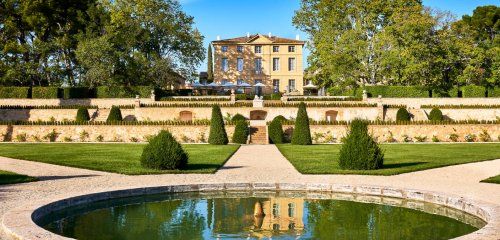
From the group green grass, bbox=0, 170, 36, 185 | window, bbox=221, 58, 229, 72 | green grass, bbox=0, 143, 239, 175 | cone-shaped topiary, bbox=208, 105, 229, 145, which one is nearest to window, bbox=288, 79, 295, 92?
window, bbox=221, 58, 229, 72

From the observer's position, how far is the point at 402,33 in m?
46.3

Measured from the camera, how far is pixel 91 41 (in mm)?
44750

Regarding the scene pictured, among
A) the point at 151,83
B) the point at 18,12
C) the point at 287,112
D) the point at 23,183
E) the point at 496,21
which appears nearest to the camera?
the point at 23,183

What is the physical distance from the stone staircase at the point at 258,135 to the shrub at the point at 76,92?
69.9ft

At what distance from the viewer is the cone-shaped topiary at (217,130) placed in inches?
1058

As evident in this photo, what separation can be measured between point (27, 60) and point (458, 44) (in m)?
38.1

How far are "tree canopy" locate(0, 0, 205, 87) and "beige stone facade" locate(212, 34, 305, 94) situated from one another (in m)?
15.8

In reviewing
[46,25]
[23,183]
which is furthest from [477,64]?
[23,183]

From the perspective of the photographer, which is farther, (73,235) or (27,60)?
(27,60)

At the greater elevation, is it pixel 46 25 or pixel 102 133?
pixel 46 25

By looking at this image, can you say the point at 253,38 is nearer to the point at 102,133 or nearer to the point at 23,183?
the point at 102,133

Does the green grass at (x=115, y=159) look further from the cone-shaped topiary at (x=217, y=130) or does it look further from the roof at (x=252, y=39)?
the roof at (x=252, y=39)

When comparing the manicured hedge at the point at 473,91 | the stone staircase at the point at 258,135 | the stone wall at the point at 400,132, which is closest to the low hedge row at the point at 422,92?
the manicured hedge at the point at 473,91

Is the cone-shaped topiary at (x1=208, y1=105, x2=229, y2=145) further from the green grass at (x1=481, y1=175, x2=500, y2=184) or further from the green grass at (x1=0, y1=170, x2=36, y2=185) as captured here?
the green grass at (x1=481, y1=175, x2=500, y2=184)
